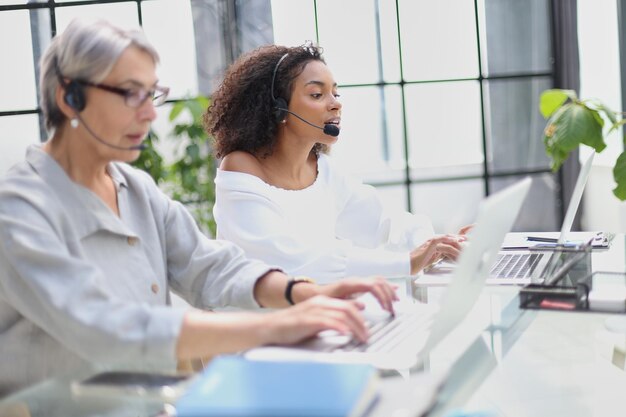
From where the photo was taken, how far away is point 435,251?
238cm

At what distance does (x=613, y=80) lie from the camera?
5.40 meters

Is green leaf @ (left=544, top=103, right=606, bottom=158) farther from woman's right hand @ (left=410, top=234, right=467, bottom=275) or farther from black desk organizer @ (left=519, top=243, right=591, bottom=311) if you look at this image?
black desk organizer @ (left=519, top=243, right=591, bottom=311)

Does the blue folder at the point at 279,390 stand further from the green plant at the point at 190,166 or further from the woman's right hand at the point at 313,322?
the green plant at the point at 190,166

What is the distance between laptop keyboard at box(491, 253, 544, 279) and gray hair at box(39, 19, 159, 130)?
100 centimetres

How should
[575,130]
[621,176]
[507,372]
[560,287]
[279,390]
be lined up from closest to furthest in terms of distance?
[279,390] < [507,372] < [560,287] < [621,176] < [575,130]

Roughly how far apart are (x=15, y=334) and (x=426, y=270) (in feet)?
3.62

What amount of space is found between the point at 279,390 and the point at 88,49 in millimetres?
724

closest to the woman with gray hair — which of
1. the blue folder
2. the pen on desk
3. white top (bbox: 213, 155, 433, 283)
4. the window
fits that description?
the blue folder

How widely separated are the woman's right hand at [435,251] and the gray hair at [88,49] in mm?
1108

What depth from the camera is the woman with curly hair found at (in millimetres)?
2410

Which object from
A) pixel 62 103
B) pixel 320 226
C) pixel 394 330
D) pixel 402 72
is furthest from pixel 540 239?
pixel 402 72

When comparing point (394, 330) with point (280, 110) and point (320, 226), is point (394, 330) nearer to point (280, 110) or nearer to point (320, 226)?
point (320, 226)

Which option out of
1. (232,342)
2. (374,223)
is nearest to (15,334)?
(232,342)

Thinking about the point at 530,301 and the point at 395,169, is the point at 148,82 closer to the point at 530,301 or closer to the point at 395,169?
the point at 530,301
